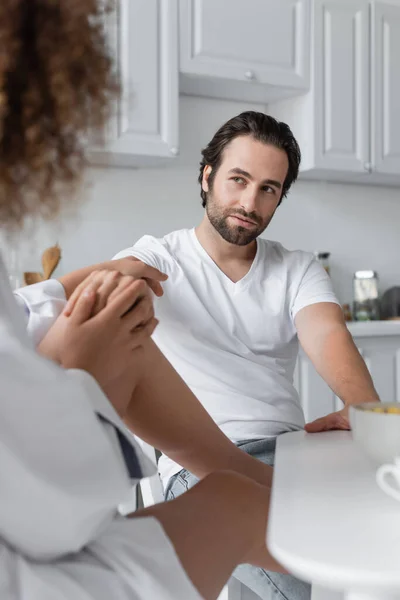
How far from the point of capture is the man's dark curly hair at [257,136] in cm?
171

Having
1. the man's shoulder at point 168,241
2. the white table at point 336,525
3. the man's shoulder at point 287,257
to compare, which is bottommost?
the white table at point 336,525

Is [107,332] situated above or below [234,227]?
below

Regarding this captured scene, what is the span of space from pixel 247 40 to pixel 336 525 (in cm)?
235

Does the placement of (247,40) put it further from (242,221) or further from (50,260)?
(242,221)

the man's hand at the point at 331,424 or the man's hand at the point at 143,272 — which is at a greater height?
the man's hand at the point at 143,272

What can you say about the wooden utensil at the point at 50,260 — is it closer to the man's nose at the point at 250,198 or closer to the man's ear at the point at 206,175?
the man's ear at the point at 206,175

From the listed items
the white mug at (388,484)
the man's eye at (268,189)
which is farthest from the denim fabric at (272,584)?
the man's eye at (268,189)

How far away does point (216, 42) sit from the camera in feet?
8.27

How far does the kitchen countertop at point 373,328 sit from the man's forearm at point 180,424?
165 centimetres

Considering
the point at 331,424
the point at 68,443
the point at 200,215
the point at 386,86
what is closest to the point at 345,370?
the point at 331,424

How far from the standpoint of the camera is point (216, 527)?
2.36ft

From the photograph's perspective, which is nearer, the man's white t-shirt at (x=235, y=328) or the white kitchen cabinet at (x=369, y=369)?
the man's white t-shirt at (x=235, y=328)

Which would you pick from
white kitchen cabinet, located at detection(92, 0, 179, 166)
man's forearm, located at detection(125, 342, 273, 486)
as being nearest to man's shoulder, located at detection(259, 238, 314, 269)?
man's forearm, located at detection(125, 342, 273, 486)

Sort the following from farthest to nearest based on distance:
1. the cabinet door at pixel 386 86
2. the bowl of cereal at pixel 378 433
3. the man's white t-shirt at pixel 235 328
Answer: the cabinet door at pixel 386 86, the man's white t-shirt at pixel 235 328, the bowl of cereal at pixel 378 433
